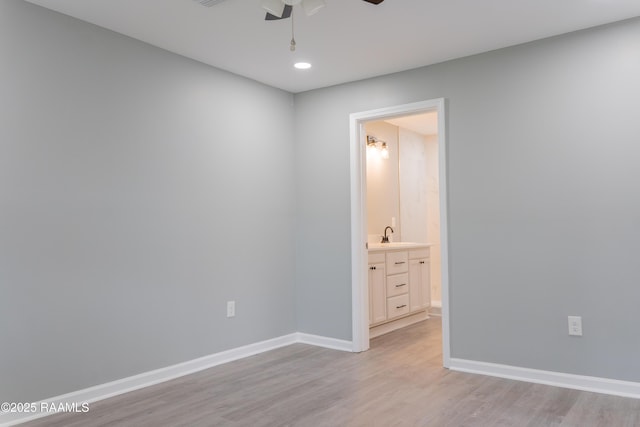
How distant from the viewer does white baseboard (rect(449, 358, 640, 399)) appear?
9.87 ft

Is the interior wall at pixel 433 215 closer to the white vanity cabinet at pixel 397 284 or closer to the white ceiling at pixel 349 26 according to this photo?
the white vanity cabinet at pixel 397 284

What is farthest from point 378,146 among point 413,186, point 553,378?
point 553,378

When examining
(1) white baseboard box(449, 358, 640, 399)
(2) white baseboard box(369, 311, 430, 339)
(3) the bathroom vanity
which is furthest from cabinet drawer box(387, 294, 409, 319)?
(1) white baseboard box(449, 358, 640, 399)

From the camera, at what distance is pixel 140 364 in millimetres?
3270

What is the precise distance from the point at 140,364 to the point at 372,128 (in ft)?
12.2

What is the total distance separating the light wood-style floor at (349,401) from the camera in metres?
2.65

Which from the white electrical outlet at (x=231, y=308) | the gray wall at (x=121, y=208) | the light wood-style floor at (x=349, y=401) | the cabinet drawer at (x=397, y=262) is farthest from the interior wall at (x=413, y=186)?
the white electrical outlet at (x=231, y=308)

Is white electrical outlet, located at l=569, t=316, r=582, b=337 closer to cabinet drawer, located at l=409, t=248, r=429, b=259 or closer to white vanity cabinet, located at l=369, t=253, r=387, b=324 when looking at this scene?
white vanity cabinet, located at l=369, t=253, r=387, b=324

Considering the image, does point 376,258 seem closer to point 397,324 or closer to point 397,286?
point 397,286

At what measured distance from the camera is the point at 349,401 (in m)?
2.97

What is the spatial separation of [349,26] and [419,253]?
3.24 metres

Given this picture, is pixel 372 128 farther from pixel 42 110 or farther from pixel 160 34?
pixel 42 110

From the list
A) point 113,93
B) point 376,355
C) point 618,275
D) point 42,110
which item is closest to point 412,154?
point 376,355

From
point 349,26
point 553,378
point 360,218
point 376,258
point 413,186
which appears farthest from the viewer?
point 413,186
